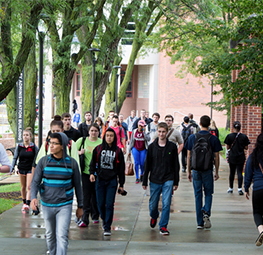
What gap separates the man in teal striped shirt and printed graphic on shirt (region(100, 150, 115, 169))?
6.16ft

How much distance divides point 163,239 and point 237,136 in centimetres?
495

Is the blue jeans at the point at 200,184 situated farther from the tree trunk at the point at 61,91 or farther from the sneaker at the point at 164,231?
the tree trunk at the point at 61,91

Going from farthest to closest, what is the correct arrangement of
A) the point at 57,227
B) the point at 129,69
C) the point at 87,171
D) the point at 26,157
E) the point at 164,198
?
the point at 129,69, the point at 26,157, the point at 87,171, the point at 164,198, the point at 57,227

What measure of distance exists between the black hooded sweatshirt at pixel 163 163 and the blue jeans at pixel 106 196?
0.67 metres

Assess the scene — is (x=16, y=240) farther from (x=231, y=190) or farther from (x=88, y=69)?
(x=88, y=69)

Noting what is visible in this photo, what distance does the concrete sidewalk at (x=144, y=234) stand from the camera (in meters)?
6.00

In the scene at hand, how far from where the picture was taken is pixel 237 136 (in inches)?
425

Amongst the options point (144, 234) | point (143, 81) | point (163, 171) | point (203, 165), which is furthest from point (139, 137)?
point (143, 81)

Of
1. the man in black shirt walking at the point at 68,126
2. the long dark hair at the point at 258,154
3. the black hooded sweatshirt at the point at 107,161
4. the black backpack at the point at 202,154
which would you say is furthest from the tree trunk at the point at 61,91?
the long dark hair at the point at 258,154

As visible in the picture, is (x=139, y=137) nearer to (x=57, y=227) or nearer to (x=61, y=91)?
(x=61, y=91)

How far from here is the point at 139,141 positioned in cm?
1188

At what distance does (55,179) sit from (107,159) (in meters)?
2.04

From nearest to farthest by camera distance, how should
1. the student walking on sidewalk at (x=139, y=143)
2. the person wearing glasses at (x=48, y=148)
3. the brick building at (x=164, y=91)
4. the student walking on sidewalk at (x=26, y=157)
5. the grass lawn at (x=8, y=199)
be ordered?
the person wearing glasses at (x=48, y=148), the student walking on sidewalk at (x=26, y=157), the grass lawn at (x=8, y=199), the student walking on sidewalk at (x=139, y=143), the brick building at (x=164, y=91)

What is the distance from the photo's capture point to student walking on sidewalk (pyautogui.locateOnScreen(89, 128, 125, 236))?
22.4ft
